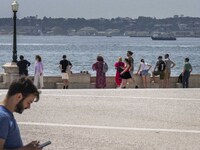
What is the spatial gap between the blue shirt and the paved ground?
16.4 feet

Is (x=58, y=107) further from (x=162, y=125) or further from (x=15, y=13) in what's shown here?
(x=15, y=13)

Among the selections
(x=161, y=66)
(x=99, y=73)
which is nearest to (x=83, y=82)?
(x=99, y=73)

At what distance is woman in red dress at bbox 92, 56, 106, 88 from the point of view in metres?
23.4

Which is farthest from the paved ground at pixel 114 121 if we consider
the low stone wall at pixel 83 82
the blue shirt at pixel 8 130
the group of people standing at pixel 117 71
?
the low stone wall at pixel 83 82

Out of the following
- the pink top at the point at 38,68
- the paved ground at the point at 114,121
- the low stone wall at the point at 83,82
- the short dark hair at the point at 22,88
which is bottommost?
the low stone wall at the point at 83,82

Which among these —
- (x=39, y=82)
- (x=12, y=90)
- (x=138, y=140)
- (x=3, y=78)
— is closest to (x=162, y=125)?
(x=138, y=140)

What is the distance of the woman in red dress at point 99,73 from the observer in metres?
23.4

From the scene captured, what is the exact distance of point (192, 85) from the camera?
1035 inches

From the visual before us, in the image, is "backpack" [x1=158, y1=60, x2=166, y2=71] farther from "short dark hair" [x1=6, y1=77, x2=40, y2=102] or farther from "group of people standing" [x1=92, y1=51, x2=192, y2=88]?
"short dark hair" [x1=6, y1=77, x2=40, y2=102]

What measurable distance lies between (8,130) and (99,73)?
18.4m

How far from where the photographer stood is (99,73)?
23.6 m

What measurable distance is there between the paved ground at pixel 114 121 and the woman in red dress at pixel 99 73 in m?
Answer: 4.47

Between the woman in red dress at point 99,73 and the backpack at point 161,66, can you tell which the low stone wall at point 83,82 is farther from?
the woman in red dress at point 99,73

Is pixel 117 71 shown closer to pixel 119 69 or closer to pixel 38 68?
pixel 119 69
